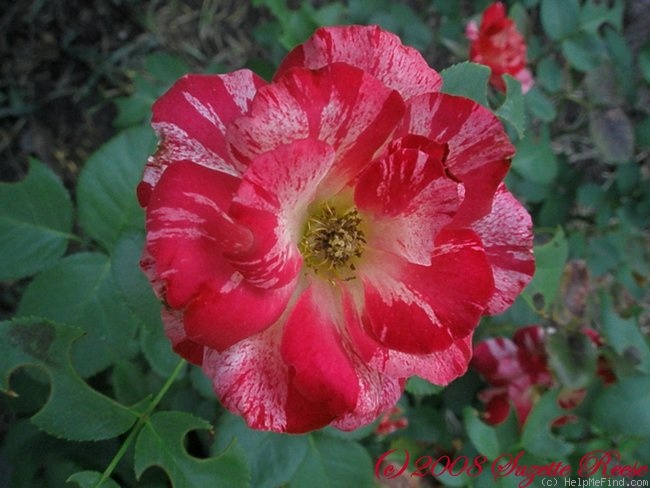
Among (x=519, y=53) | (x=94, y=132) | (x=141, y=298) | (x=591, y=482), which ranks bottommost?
(x=591, y=482)

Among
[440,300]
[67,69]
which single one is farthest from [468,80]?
[67,69]

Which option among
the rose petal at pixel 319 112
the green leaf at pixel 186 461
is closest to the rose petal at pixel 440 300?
the rose petal at pixel 319 112

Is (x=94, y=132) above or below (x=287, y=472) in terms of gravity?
above

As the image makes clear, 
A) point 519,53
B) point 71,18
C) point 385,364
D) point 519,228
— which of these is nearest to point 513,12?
point 519,53

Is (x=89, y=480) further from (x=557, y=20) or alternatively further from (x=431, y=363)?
(x=557, y=20)

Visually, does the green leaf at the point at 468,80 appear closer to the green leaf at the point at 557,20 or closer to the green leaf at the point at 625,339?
the green leaf at the point at 625,339

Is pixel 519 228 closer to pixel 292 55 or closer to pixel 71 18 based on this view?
pixel 292 55
